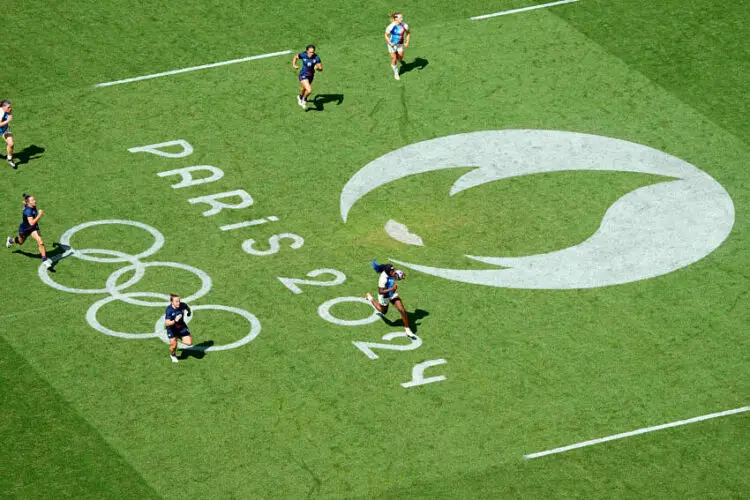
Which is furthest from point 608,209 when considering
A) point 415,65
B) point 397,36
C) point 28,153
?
point 28,153

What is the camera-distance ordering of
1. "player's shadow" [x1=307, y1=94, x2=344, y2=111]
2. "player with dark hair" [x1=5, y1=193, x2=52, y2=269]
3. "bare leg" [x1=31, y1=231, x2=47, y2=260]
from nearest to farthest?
"player with dark hair" [x1=5, y1=193, x2=52, y2=269] → "bare leg" [x1=31, y1=231, x2=47, y2=260] → "player's shadow" [x1=307, y1=94, x2=344, y2=111]

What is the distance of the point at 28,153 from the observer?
57.2 metres

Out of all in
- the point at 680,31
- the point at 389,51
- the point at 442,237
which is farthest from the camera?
the point at 680,31

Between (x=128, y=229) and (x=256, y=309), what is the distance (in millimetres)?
Answer: 6294

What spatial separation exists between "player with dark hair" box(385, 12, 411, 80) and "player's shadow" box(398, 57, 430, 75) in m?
1.02

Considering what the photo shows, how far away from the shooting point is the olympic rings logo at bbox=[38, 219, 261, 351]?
157 feet

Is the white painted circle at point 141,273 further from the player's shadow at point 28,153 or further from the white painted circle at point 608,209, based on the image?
the player's shadow at point 28,153

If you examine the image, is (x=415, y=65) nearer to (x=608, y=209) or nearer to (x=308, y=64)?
(x=308, y=64)

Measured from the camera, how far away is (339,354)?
47031 millimetres

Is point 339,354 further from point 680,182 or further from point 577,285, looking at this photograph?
point 680,182

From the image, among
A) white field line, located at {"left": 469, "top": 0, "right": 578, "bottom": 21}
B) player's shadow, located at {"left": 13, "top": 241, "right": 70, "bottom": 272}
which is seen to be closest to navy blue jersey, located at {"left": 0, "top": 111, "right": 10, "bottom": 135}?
player's shadow, located at {"left": 13, "top": 241, "right": 70, "bottom": 272}

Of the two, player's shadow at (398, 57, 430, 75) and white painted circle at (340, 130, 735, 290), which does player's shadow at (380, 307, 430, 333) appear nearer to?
white painted circle at (340, 130, 735, 290)

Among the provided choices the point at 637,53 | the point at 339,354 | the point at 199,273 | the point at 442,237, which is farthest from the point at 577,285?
the point at 637,53

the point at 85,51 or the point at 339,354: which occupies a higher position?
the point at 85,51
